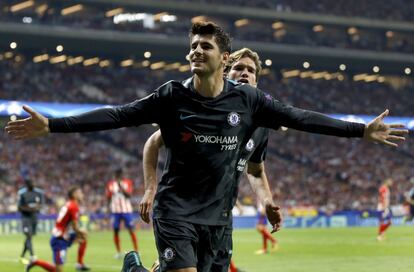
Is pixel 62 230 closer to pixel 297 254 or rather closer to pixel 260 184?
pixel 260 184

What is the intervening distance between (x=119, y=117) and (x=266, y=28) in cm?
5905

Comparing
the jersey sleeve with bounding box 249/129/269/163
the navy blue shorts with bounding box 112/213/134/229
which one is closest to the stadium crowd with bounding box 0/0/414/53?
the navy blue shorts with bounding box 112/213/134/229

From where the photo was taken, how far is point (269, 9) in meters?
63.3

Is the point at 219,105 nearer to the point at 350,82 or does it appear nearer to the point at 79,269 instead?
the point at 79,269

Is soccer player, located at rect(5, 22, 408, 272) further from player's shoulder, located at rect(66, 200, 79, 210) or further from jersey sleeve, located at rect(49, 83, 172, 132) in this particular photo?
player's shoulder, located at rect(66, 200, 79, 210)

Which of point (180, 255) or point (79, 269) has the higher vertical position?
point (180, 255)

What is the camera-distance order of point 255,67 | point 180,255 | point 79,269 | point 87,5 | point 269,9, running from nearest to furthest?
1. point 180,255
2. point 255,67
3. point 79,269
4. point 87,5
5. point 269,9

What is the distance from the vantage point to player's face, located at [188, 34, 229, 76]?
6.68m

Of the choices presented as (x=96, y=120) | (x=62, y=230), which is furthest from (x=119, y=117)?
(x=62, y=230)

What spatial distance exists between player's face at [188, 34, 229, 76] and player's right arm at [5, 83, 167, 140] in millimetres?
315

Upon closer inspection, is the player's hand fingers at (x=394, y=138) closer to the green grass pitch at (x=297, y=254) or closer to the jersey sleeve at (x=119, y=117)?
the jersey sleeve at (x=119, y=117)

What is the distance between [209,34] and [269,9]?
5738cm

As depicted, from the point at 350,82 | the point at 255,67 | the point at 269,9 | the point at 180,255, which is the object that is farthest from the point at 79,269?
the point at 350,82

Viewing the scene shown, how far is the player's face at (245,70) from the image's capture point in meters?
8.55
